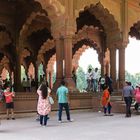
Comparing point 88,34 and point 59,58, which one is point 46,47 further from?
point 59,58

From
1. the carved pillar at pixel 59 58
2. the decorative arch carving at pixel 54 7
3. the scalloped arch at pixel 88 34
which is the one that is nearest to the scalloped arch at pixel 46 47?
the scalloped arch at pixel 88 34

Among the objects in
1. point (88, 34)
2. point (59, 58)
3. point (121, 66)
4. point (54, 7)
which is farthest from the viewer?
point (88, 34)

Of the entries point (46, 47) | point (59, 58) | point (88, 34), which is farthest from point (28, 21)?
point (46, 47)

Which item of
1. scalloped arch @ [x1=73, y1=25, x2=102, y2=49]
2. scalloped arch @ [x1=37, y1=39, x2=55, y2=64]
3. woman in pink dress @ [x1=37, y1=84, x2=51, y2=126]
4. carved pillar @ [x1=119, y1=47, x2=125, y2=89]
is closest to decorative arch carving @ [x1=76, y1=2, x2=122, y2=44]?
carved pillar @ [x1=119, y1=47, x2=125, y2=89]

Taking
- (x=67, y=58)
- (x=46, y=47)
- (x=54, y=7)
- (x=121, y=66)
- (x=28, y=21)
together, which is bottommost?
(x=121, y=66)

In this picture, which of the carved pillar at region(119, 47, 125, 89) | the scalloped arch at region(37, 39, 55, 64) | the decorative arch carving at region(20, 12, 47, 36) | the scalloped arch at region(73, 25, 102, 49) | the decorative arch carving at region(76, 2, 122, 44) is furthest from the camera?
the scalloped arch at region(37, 39, 55, 64)

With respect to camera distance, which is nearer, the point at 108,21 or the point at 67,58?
the point at 67,58

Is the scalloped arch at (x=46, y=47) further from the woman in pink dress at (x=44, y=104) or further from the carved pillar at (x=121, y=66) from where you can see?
the woman in pink dress at (x=44, y=104)

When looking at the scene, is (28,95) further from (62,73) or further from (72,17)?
(72,17)

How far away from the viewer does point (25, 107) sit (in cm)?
1358

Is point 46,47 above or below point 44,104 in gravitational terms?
above

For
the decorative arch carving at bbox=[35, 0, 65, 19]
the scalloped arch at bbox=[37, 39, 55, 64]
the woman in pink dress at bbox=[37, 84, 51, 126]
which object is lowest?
the woman in pink dress at bbox=[37, 84, 51, 126]

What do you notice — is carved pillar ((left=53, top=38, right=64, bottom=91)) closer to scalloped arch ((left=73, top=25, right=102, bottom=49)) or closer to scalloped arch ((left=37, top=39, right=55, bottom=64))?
scalloped arch ((left=73, top=25, right=102, bottom=49))

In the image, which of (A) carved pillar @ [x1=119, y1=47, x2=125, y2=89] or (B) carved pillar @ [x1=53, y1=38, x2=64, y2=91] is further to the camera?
(A) carved pillar @ [x1=119, y1=47, x2=125, y2=89]
